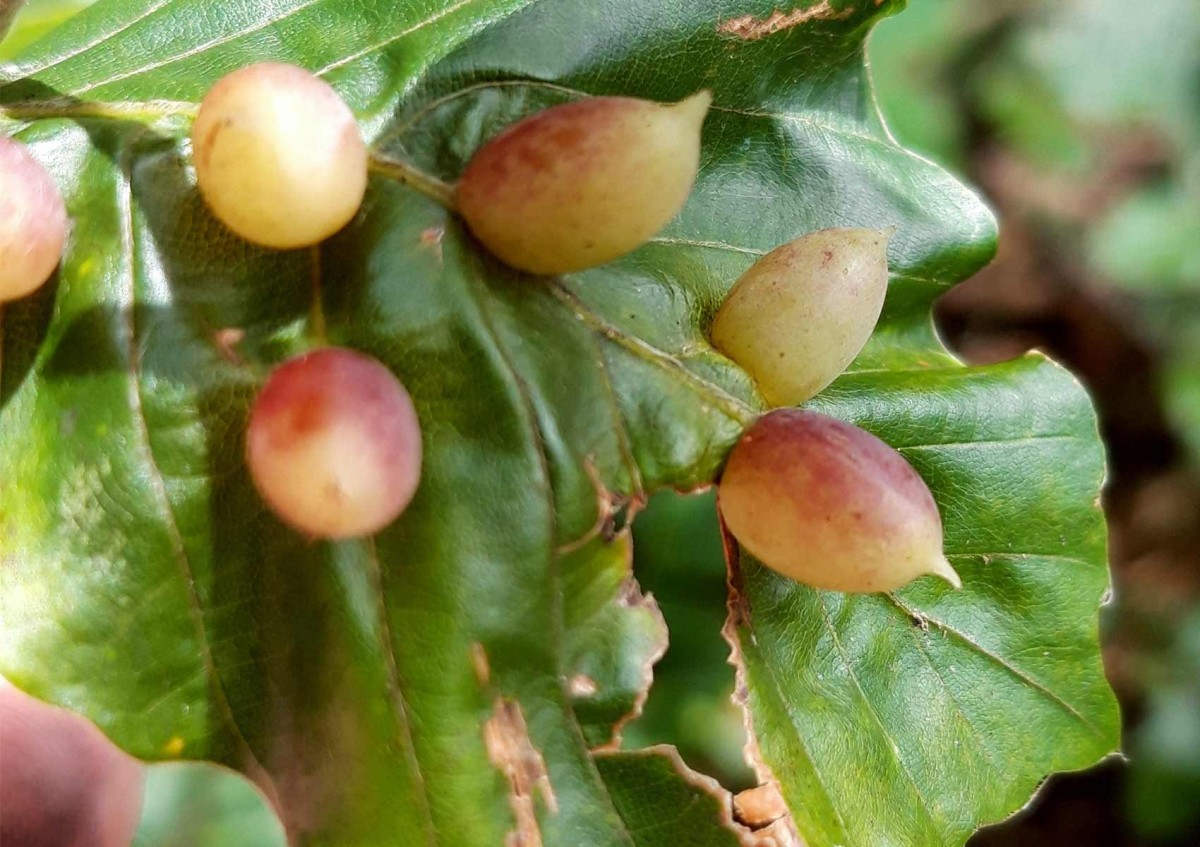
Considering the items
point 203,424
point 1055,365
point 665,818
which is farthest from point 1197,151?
point 203,424

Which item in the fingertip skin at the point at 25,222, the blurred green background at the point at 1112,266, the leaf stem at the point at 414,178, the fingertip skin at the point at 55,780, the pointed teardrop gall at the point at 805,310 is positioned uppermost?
the fingertip skin at the point at 25,222

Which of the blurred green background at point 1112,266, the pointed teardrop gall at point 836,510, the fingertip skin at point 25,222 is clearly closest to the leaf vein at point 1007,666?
the pointed teardrop gall at point 836,510

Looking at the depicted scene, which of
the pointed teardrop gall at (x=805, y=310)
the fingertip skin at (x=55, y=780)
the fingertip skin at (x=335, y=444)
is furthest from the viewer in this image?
the fingertip skin at (x=55, y=780)

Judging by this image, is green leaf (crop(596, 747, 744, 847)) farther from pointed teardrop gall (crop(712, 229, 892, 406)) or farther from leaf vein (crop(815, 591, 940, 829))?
pointed teardrop gall (crop(712, 229, 892, 406))

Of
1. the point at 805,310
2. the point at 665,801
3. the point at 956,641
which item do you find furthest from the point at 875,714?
the point at 805,310

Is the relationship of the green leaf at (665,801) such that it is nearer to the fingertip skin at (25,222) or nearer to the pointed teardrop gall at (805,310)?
the pointed teardrop gall at (805,310)

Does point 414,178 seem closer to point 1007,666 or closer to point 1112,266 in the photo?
point 1007,666

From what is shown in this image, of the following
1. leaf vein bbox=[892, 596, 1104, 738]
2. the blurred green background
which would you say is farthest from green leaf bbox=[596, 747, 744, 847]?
the blurred green background
